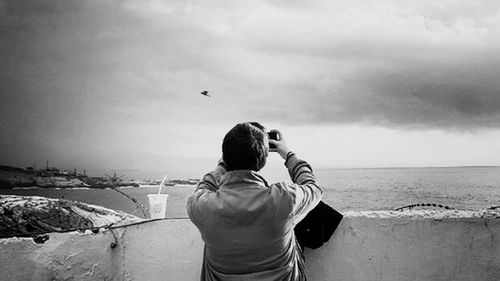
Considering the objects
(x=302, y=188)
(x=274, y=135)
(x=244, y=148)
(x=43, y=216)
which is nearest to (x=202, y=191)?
(x=244, y=148)

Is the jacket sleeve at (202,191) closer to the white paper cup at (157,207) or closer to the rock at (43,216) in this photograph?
the white paper cup at (157,207)

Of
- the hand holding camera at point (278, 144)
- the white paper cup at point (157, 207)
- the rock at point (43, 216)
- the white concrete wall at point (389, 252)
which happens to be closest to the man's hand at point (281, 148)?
the hand holding camera at point (278, 144)

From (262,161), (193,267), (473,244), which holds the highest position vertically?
(262,161)

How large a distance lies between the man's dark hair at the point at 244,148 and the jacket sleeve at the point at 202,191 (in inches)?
6.4

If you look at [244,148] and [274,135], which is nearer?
[244,148]

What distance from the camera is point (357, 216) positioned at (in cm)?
202

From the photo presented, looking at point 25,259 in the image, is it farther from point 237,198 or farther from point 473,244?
point 473,244

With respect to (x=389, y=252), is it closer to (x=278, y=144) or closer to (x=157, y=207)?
(x=278, y=144)

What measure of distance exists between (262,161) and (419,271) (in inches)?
52.0

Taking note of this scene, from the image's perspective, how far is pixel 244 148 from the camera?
142 cm

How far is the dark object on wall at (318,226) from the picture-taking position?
1879 millimetres

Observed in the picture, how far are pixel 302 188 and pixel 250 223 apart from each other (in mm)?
284

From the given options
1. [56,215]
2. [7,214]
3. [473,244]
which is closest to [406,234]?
[473,244]

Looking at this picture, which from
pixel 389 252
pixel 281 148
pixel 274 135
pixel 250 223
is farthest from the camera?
pixel 389 252
